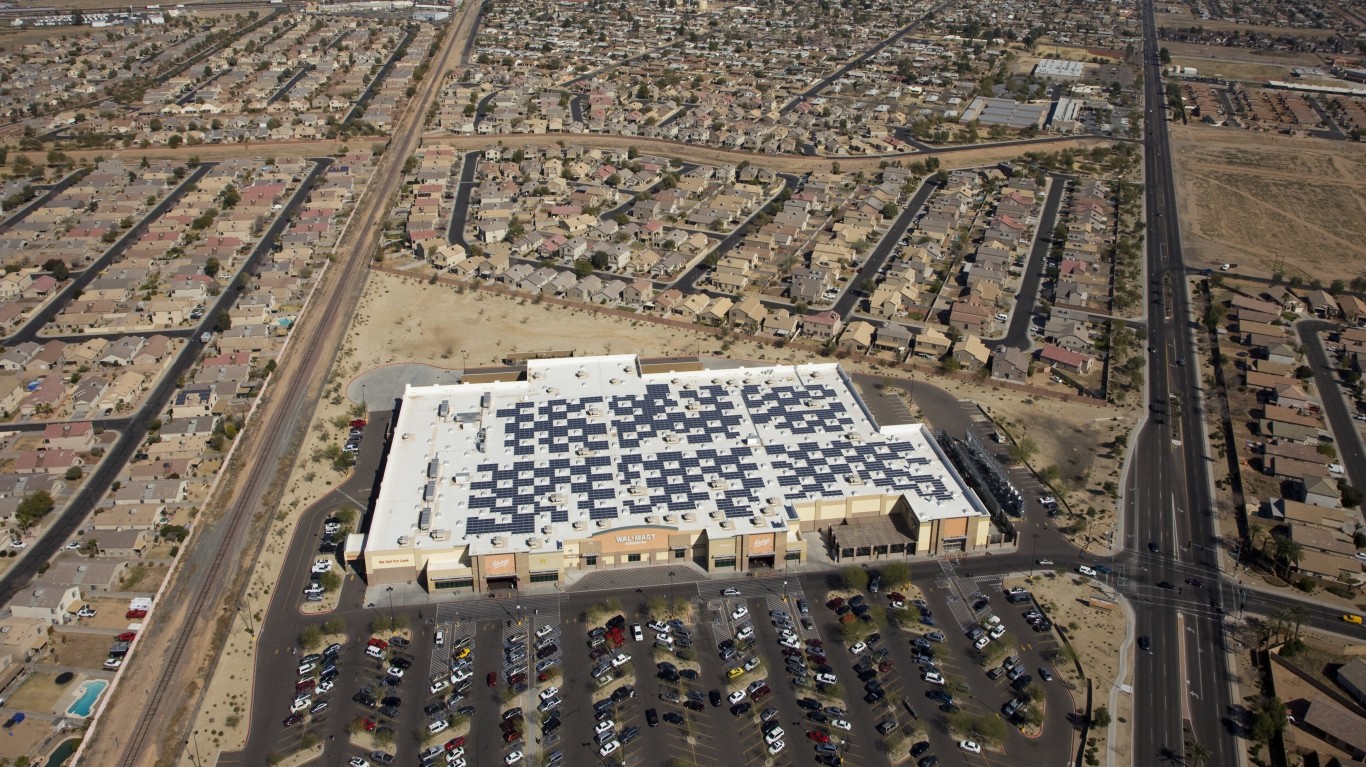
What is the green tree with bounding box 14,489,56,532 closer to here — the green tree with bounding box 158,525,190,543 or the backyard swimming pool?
the green tree with bounding box 158,525,190,543

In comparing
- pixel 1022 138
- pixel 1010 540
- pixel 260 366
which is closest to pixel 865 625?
pixel 1010 540

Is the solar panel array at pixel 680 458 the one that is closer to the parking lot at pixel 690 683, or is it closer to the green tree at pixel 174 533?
the parking lot at pixel 690 683

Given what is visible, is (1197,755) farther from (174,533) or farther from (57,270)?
(57,270)

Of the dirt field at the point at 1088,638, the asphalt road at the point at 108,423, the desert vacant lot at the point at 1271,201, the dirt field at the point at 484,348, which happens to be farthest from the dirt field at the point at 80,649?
the desert vacant lot at the point at 1271,201

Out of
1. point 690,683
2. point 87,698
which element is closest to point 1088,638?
point 690,683

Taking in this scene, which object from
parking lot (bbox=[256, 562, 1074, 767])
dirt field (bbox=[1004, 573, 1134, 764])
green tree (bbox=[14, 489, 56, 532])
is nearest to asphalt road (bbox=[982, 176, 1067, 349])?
dirt field (bbox=[1004, 573, 1134, 764])
